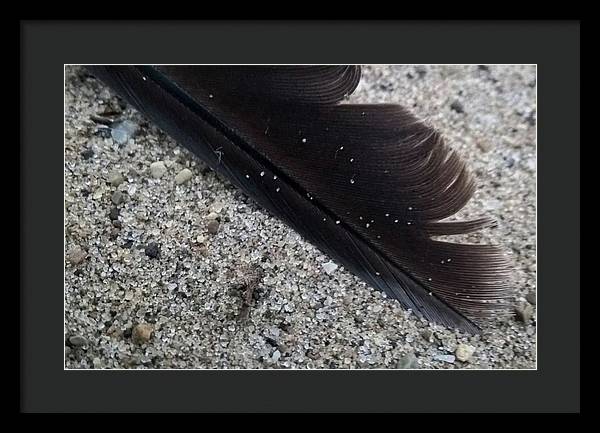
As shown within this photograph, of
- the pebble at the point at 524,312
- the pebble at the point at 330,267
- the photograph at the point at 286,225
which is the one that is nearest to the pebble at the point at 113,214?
the photograph at the point at 286,225

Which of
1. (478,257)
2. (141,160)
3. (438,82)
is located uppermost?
(438,82)

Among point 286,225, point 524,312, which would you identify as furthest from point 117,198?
point 524,312
